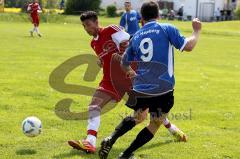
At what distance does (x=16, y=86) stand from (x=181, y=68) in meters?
7.17

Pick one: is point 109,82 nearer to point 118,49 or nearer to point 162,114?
point 118,49

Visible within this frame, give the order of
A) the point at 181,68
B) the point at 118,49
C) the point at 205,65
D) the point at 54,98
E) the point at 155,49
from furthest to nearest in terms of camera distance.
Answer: the point at 205,65 < the point at 181,68 < the point at 54,98 < the point at 118,49 < the point at 155,49

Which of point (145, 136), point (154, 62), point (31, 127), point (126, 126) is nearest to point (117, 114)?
point (31, 127)

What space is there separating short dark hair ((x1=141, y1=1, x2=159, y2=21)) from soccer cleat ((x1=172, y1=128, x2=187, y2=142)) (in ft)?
7.43

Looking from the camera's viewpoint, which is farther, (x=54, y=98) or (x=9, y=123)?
(x=54, y=98)

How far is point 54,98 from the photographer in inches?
441

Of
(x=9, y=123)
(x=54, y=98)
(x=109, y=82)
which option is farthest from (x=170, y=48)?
(x=54, y=98)

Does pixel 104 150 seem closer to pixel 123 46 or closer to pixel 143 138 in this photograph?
pixel 143 138

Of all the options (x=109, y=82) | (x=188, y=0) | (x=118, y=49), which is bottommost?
(x=188, y=0)

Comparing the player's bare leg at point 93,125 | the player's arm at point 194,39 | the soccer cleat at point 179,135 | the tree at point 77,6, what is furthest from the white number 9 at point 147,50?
the tree at point 77,6

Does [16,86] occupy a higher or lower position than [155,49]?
lower

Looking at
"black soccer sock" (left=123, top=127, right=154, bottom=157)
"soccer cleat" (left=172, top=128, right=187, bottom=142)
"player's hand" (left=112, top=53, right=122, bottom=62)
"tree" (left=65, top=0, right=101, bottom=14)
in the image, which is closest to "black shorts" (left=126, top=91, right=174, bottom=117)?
"black soccer sock" (left=123, top=127, right=154, bottom=157)

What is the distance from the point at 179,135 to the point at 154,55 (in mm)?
2063

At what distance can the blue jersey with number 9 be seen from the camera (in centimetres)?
627
